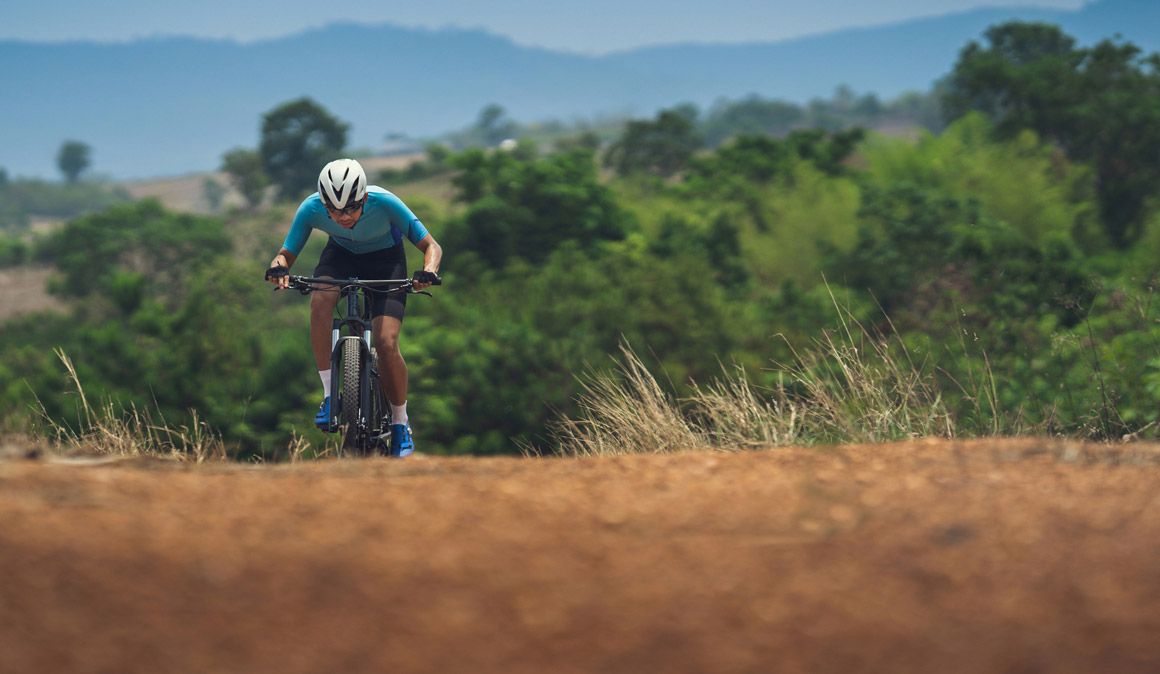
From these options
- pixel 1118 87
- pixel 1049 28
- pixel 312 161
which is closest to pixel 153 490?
pixel 1118 87

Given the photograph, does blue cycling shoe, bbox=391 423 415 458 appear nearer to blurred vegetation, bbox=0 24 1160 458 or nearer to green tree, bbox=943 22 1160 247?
blurred vegetation, bbox=0 24 1160 458

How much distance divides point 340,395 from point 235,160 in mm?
136579

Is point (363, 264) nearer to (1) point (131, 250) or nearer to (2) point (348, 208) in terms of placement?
(2) point (348, 208)

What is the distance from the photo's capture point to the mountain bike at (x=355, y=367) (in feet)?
26.7

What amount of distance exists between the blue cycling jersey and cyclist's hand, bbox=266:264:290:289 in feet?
0.44

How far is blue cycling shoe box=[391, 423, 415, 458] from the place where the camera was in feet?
27.5

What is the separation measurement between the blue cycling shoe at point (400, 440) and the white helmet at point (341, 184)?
1.46 metres

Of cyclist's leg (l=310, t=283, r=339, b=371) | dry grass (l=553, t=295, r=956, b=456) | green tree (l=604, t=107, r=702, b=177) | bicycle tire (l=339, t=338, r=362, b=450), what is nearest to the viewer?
dry grass (l=553, t=295, r=956, b=456)

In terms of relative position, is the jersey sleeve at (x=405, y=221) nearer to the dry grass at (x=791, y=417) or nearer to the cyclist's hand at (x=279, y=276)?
the cyclist's hand at (x=279, y=276)

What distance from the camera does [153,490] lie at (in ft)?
16.4

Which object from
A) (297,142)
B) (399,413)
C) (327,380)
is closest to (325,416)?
(327,380)

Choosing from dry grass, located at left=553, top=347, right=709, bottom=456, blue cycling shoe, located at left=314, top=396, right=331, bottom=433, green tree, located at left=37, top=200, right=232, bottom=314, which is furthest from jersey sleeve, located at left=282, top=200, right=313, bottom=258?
green tree, located at left=37, top=200, right=232, bottom=314

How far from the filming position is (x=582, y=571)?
4.25m

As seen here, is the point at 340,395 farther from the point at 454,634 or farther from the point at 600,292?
the point at 600,292
